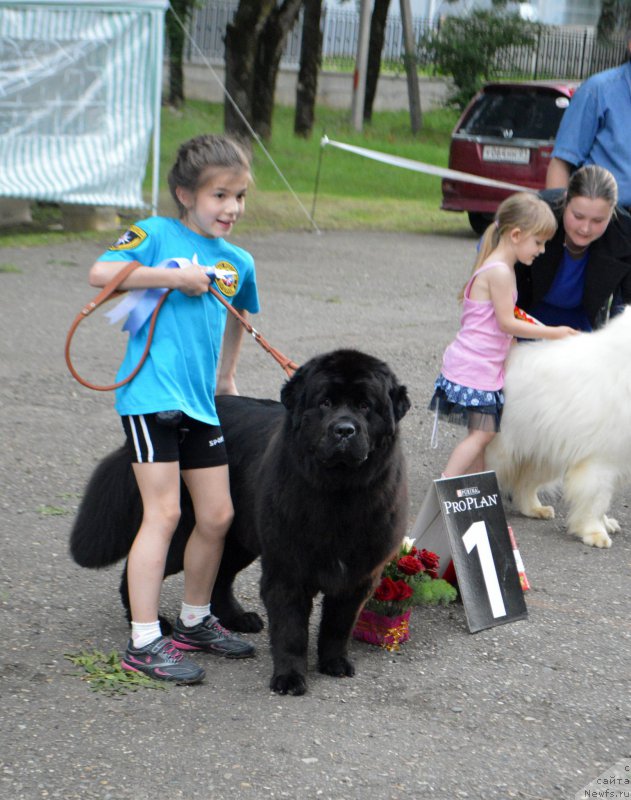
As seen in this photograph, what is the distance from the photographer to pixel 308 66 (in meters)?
23.8

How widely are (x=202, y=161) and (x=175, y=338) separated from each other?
562mm

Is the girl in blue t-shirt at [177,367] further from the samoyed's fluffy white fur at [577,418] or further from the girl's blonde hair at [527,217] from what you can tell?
the samoyed's fluffy white fur at [577,418]

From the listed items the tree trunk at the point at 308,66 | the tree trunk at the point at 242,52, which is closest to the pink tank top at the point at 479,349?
the tree trunk at the point at 242,52

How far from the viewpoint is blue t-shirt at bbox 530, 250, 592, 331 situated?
5.79 m

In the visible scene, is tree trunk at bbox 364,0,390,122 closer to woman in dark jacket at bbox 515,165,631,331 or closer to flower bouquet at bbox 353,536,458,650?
woman in dark jacket at bbox 515,165,631,331

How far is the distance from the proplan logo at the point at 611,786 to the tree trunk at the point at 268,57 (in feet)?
57.3

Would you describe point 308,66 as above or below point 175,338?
below

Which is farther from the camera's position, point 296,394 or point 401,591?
point 401,591

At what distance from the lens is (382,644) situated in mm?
4105

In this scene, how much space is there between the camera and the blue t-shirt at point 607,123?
6062 millimetres

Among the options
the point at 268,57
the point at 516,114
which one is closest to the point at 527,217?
the point at 516,114

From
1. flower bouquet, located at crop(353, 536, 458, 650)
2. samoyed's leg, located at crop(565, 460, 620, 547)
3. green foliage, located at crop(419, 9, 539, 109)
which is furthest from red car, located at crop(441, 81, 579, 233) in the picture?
green foliage, located at crop(419, 9, 539, 109)

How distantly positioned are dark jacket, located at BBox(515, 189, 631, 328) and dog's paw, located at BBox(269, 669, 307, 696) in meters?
2.84

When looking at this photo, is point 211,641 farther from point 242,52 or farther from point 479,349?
point 242,52
